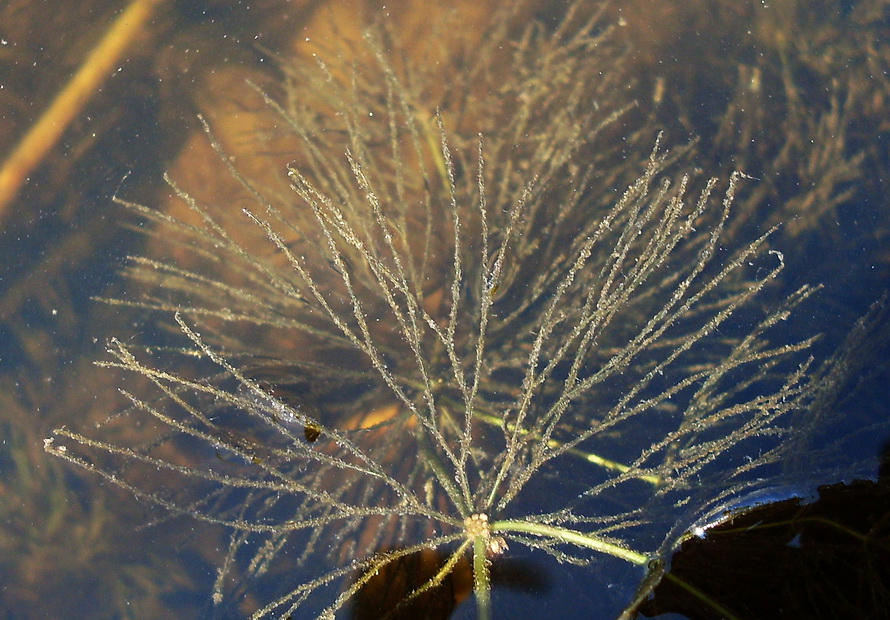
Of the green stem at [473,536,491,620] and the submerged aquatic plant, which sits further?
the submerged aquatic plant

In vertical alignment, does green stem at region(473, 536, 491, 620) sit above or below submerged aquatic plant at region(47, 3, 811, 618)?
below

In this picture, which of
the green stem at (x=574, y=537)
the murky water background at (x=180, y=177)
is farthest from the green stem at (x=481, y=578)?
the murky water background at (x=180, y=177)

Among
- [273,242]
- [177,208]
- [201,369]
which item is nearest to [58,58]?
→ [177,208]

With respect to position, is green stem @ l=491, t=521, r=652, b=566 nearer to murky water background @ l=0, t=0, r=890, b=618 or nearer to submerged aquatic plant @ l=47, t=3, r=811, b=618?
submerged aquatic plant @ l=47, t=3, r=811, b=618

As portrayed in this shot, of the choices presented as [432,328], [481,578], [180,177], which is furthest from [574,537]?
[180,177]

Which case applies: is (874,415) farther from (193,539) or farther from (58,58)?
(58,58)

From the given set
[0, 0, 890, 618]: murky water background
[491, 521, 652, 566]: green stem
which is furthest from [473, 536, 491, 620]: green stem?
[0, 0, 890, 618]: murky water background

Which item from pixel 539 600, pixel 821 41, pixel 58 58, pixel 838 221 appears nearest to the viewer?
pixel 539 600
